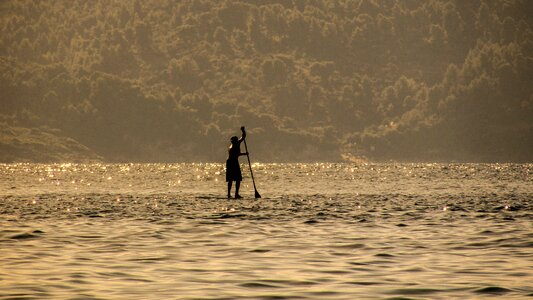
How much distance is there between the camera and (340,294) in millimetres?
14211

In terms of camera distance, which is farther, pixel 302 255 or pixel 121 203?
pixel 121 203

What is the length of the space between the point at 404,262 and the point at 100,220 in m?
13.2

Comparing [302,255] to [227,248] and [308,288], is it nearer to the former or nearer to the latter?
[227,248]

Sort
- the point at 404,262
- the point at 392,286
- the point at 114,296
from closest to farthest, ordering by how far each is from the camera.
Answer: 1. the point at 114,296
2. the point at 392,286
3. the point at 404,262

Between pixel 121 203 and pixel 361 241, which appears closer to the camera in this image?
pixel 361 241

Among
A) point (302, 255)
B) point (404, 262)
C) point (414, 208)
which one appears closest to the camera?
point (404, 262)

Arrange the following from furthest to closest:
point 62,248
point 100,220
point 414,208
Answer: point 414,208
point 100,220
point 62,248

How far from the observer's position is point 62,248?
814 inches

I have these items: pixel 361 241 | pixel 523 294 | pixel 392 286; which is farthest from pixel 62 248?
pixel 523 294

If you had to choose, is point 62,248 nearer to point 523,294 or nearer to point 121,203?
point 523,294

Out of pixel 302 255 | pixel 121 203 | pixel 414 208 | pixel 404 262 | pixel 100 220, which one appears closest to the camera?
pixel 404 262

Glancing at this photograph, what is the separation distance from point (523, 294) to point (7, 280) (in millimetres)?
7718

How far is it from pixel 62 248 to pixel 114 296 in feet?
23.2

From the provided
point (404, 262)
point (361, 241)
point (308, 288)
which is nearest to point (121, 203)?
point (361, 241)
